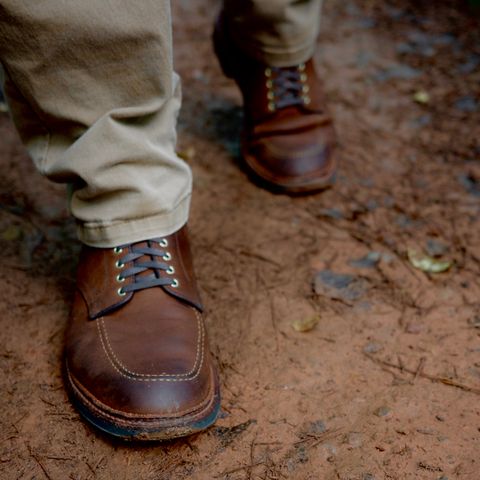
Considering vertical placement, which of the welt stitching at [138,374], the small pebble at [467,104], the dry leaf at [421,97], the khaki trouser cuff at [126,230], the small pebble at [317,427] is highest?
the khaki trouser cuff at [126,230]

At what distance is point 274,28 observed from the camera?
5.17ft

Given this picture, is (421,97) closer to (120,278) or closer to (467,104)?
(467,104)

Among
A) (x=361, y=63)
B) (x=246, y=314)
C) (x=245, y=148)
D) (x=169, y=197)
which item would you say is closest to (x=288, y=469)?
(x=246, y=314)

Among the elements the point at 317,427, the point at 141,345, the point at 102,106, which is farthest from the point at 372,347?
the point at 102,106

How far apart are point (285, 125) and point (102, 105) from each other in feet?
2.42

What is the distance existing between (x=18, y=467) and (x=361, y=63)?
192 centimetres

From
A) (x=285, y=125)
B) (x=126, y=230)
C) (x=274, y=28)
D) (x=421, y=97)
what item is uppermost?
(x=274, y=28)

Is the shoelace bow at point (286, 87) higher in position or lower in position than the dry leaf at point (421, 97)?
higher

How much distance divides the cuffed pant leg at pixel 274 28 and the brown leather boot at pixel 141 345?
2.16 ft

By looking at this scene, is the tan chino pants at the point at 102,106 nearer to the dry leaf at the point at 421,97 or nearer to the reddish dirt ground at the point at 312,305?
the reddish dirt ground at the point at 312,305

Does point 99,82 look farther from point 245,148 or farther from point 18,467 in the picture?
point 245,148

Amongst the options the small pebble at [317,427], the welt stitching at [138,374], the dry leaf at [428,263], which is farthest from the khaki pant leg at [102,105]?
the dry leaf at [428,263]

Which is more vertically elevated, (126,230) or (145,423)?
(126,230)

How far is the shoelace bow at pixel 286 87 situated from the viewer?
168cm
